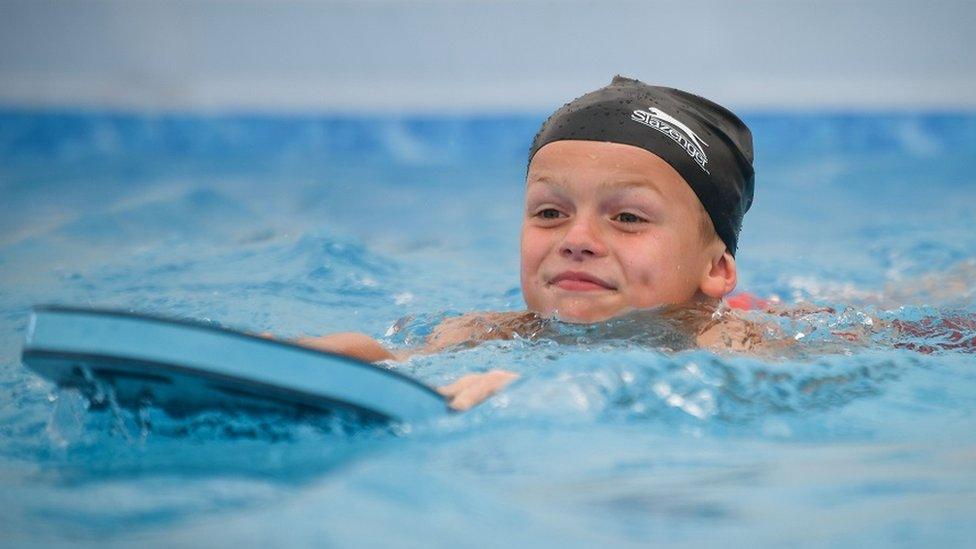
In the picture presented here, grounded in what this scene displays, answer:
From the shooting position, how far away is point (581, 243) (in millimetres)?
2865

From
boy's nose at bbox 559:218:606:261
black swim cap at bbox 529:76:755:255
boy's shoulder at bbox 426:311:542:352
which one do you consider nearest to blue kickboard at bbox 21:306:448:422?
boy's nose at bbox 559:218:606:261

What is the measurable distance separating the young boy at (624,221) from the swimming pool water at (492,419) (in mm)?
147

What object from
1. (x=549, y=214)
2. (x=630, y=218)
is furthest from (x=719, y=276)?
(x=549, y=214)

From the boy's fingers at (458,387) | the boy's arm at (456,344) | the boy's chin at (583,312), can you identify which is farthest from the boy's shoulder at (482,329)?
the boy's fingers at (458,387)

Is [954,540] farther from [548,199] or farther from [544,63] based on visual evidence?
[544,63]

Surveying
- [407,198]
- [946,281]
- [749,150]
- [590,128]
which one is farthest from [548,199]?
[407,198]

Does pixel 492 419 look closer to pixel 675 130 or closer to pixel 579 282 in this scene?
pixel 579 282

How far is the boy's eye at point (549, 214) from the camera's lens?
3018mm

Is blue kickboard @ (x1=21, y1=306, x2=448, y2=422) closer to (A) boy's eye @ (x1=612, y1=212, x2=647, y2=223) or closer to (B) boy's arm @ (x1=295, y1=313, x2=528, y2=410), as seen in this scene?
(B) boy's arm @ (x1=295, y1=313, x2=528, y2=410)

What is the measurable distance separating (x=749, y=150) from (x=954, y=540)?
1772mm

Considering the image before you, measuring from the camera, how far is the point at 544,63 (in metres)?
7.75

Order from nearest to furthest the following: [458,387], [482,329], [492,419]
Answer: [492,419] → [458,387] → [482,329]

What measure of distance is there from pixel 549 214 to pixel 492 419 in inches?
33.4

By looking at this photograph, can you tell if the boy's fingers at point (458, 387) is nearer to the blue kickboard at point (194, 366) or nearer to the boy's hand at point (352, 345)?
the blue kickboard at point (194, 366)
